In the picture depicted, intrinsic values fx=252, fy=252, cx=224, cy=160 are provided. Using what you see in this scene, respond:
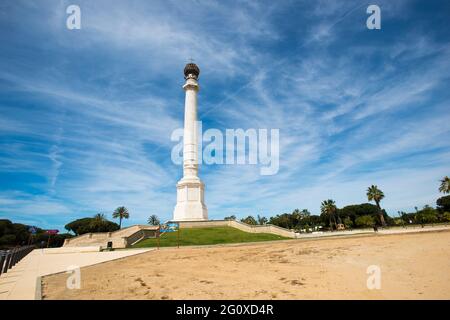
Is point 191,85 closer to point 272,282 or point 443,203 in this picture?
point 272,282

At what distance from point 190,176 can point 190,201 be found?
481cm

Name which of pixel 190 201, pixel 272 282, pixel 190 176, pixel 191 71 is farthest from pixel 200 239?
pixel 191 71

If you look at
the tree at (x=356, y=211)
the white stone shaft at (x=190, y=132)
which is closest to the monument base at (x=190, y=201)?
the white stone shaft at (x=190, y=132)

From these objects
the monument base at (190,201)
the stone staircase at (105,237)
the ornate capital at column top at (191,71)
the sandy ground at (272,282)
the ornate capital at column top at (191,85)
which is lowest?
the stone staircase at (105,237)

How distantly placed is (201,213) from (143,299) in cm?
3613

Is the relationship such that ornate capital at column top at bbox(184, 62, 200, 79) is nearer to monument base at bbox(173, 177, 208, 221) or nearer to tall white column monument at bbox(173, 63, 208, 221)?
tall white column monument at bbox(173, 63, 208, 221)

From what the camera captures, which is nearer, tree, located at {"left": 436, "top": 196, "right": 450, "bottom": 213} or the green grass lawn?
the green grass lawn

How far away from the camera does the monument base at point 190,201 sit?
4275cm

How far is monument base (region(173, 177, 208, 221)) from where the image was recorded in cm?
4275

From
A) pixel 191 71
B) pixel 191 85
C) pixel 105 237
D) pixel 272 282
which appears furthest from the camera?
pixel 191 71

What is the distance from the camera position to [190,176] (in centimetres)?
4603

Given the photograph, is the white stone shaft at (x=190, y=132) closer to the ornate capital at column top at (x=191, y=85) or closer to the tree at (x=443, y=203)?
the ornate capital at column top at (x=191, y=85)

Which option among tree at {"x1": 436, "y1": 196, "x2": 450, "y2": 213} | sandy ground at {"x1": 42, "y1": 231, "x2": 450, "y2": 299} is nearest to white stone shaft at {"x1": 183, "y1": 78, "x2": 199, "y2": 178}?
sandy ground at {"x1": 42, "y1": 231, "x2": 450, "y2": 299}

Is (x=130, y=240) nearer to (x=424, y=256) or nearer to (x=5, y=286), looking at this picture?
(x=5, y=286)
